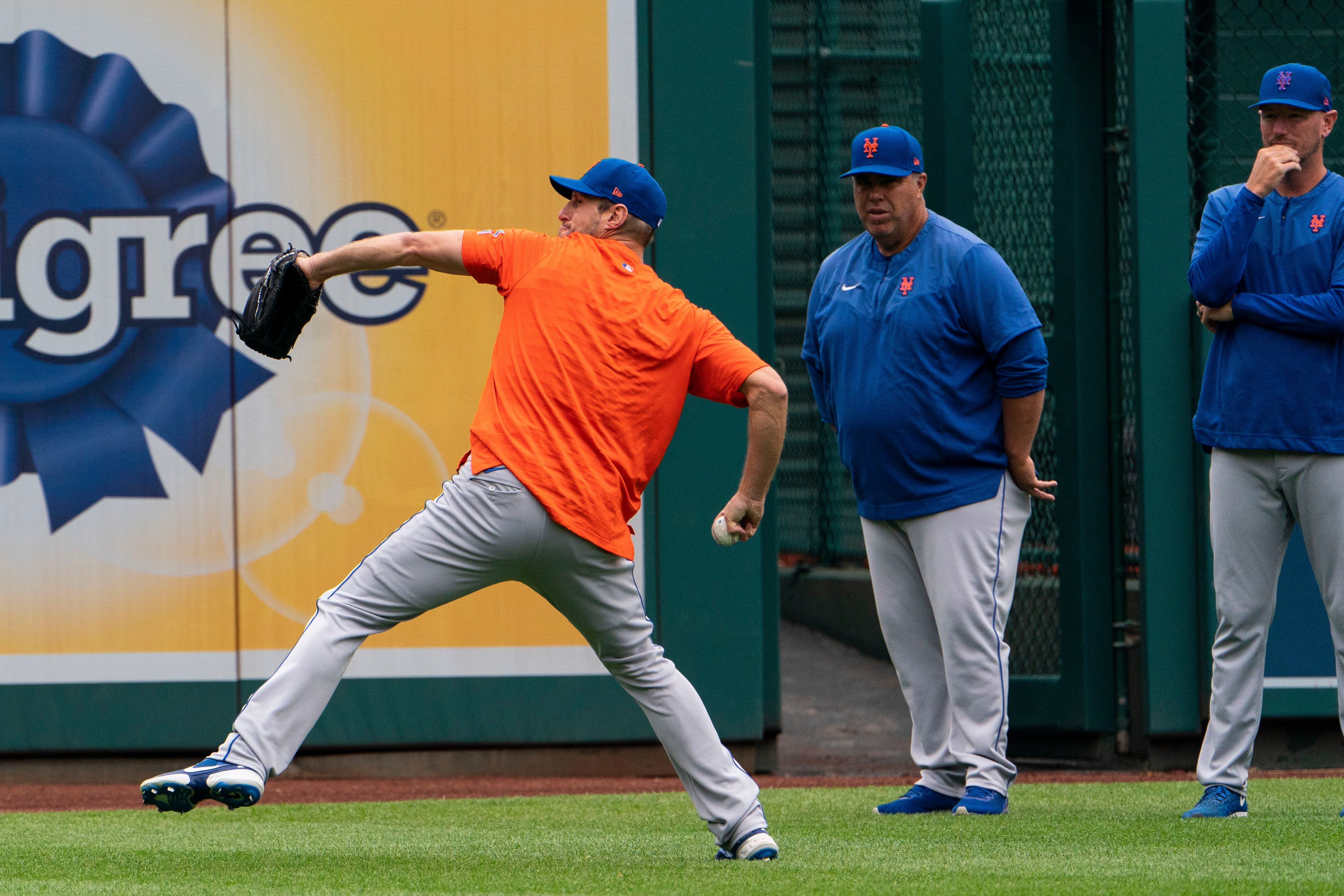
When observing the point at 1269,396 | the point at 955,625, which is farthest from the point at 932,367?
the point at 1269,396

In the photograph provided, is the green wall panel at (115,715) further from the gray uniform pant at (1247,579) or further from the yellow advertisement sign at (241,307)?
the gray uniform pant at (1247,579)

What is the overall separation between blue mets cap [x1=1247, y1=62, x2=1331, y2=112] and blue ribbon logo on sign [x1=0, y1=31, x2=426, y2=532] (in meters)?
3.49

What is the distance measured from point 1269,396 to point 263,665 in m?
3.73

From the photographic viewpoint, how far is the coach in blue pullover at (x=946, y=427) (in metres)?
4.84

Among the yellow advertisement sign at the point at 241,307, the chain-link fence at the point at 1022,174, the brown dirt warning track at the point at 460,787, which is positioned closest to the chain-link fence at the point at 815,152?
the chain-link fence at the point at 1022,174

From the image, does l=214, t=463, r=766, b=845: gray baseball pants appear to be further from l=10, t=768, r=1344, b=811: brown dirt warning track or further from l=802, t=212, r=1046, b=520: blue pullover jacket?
l=10, t=768, r=1344, b=811: brown dirt warning track

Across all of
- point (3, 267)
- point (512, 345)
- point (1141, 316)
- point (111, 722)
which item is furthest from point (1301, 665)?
point (3, 267)

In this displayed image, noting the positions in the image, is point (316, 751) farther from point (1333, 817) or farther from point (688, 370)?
point (1333, 817)

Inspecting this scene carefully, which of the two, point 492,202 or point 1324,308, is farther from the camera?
point 492,202

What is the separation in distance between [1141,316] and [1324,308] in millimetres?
1664

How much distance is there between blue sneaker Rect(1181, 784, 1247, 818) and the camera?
454 cm

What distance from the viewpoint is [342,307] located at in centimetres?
619

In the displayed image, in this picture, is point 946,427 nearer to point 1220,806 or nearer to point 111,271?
point 1220,806

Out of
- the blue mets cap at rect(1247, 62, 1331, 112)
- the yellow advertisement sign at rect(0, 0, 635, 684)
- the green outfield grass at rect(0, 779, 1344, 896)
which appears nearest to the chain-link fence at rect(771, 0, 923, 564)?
the yellow advertisement sign at rect(0, 0, 635, 684)
